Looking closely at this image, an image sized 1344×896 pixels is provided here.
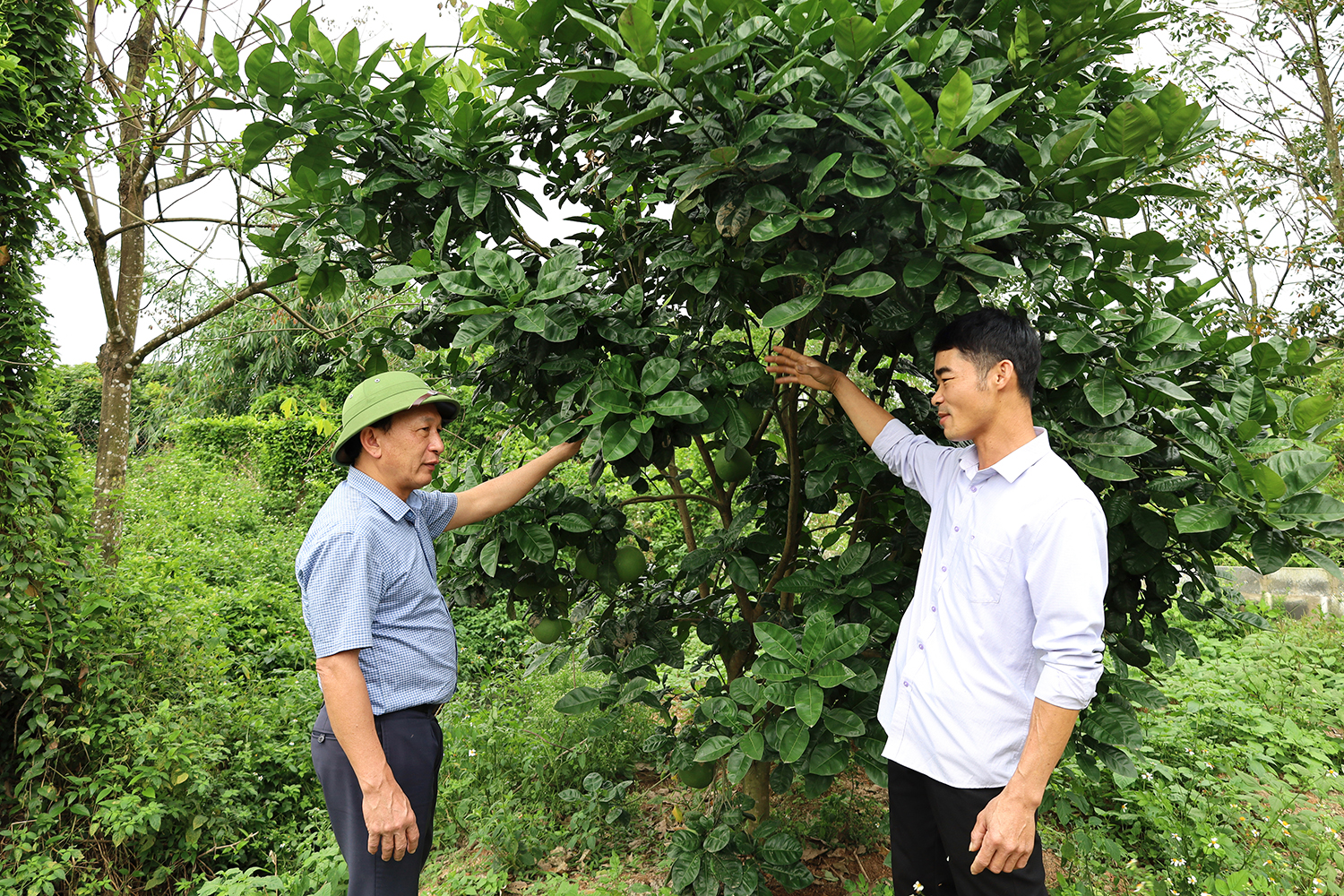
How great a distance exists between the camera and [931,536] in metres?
1.92

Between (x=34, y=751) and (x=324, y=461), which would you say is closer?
(x=34, y=751)

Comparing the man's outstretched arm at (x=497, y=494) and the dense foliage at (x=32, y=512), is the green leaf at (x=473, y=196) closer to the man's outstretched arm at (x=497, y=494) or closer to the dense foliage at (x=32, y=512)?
the man's outstretched arm at (x=497, y=494)

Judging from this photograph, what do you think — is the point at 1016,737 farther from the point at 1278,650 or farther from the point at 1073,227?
the point at 1278,650

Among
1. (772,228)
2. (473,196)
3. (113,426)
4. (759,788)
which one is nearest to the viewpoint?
(772,228)

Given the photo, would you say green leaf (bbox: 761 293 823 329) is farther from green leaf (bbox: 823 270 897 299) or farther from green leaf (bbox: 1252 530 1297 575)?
green leaf (bbox: 1252 530 1297 575)

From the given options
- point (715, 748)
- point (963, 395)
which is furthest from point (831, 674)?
point (963, 395)

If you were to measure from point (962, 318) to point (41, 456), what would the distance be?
359 cm

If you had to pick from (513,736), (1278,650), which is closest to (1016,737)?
(513,736)

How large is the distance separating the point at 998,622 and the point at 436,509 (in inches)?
52.1

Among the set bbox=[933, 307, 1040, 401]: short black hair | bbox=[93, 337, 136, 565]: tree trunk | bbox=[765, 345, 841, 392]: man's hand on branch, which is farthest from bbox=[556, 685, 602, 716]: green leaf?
bbox=[93, 337, 136, 565]: tree trunk

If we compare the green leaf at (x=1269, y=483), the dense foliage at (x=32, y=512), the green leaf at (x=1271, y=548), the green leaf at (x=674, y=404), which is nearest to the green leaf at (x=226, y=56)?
the green leaf at (x=674, y=404)

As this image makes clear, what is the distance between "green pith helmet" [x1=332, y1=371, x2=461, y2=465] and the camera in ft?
6.37

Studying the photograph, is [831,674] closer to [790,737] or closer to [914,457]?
[790,737]

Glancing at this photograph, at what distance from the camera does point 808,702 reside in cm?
178
